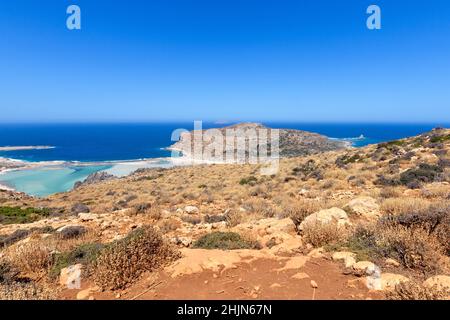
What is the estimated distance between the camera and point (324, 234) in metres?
5.72

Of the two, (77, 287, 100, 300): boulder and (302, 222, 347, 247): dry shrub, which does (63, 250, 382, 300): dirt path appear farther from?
(302, 222, 347, 247): dry shrub

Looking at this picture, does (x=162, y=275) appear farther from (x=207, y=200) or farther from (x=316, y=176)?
(x=316, y=176)

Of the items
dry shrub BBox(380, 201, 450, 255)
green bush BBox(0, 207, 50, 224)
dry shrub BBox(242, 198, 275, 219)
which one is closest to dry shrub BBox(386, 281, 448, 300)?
dry shrub BBox(380, 201, 450, 255)

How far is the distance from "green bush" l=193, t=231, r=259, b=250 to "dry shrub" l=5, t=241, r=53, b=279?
2903 mm

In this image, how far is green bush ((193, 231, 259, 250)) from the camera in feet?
19.3

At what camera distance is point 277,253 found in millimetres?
5430

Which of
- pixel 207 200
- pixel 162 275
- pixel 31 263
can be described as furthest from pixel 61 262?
pixel 207 200

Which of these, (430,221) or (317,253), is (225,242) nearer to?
(317,253)

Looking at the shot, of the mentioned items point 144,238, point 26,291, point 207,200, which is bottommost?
point 207,200

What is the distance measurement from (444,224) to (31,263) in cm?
784

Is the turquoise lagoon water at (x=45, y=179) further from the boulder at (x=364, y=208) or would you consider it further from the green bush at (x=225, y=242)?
the boulder at (x=364, y=208)

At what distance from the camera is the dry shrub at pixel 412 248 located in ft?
14.8

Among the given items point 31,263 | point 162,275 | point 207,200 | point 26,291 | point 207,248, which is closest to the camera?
point 26,291

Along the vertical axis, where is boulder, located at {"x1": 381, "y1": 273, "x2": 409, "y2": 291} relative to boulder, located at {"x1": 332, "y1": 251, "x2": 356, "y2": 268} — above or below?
above
